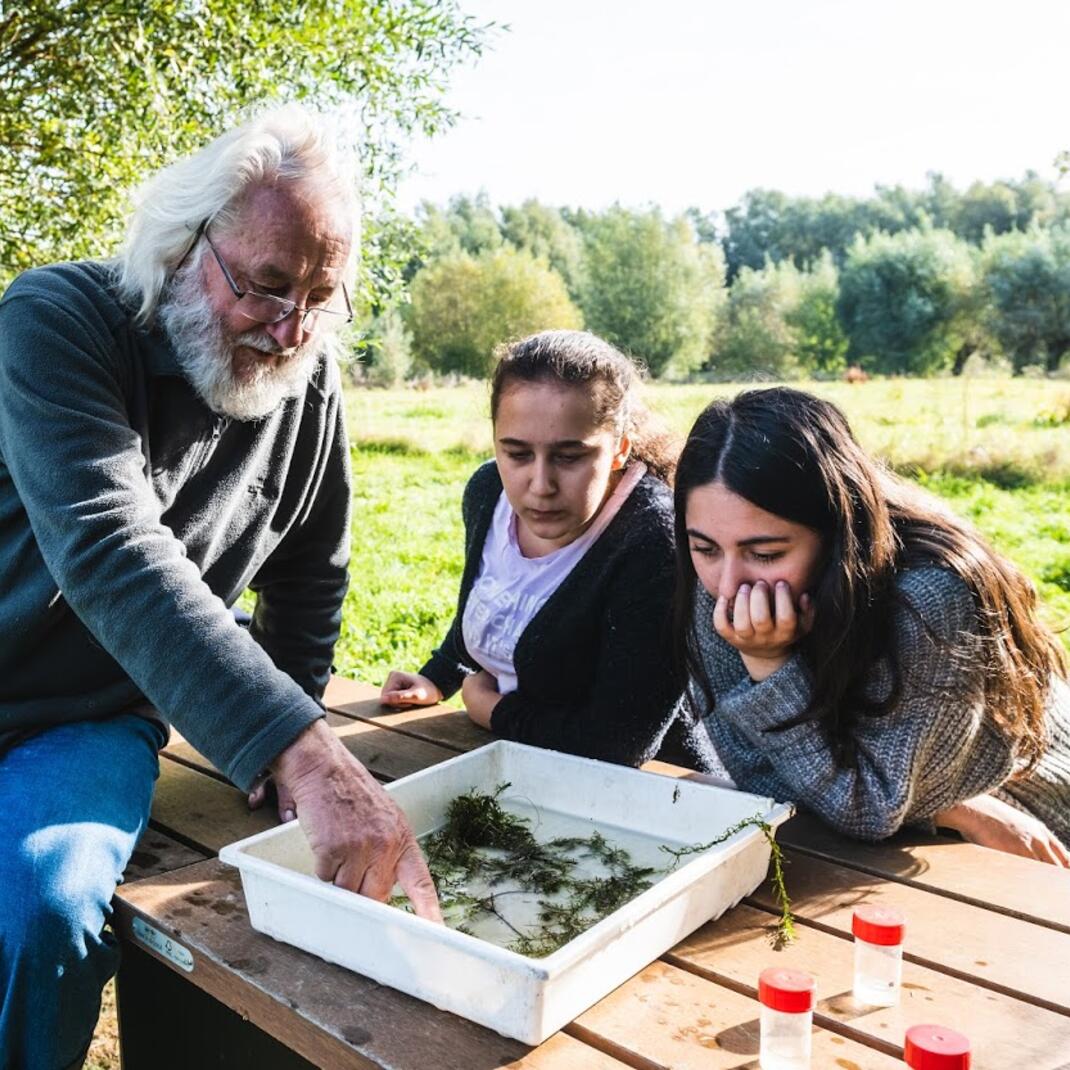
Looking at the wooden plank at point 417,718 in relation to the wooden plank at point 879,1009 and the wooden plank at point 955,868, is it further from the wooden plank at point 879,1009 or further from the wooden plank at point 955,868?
the wooden plank at point 879,1009

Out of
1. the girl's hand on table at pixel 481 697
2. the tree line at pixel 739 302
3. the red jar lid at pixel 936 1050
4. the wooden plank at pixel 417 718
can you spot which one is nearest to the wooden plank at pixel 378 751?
the wooden plank at pixel 417 718

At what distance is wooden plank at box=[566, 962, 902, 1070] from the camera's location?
1255 mm

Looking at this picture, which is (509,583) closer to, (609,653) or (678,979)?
(609,653)

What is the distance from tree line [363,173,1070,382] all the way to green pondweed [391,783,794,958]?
104 ft

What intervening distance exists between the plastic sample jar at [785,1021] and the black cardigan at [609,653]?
97cm

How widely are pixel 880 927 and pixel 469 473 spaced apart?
10245mm

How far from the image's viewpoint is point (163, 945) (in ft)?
5.16

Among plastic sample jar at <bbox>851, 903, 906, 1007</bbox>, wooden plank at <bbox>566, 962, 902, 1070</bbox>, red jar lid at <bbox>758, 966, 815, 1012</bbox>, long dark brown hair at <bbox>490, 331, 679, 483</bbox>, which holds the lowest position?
wooden plank at <bbox>566, 962, 902, 1070</bbox>

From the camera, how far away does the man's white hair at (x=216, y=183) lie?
2.04 metres

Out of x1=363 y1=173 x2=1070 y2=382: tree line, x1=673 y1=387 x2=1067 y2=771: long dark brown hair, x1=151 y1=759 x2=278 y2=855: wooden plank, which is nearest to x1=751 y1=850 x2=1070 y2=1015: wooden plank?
x1=673 y1=387 x2=1067 y2=771: long dark brown hair

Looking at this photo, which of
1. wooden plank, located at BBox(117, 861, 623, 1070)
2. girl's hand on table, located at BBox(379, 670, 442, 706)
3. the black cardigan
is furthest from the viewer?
girl's hand on table, located at BBox(379, 670, 442, 706)

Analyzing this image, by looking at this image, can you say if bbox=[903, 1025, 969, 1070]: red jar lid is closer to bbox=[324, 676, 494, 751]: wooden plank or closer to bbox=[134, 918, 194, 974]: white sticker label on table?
bbox=[134, 918, 194, 974]: white sticker label on table

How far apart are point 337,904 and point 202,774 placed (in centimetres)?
95

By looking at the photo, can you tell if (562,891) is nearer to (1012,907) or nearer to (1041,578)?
(1012,907)
